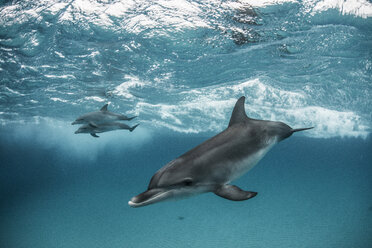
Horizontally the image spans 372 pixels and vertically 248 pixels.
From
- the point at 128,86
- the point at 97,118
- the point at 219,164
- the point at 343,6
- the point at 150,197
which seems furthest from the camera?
the point at 128,86

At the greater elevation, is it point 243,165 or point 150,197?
point 243,165

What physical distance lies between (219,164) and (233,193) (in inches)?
18.2

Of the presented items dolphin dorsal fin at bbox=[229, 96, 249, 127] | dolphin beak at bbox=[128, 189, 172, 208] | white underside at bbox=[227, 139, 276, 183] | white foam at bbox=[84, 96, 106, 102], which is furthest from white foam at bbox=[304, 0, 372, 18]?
white foam at bbox=[84, 96, 106, 102]

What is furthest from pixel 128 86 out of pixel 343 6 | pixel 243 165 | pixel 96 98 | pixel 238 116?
pixel 243 165

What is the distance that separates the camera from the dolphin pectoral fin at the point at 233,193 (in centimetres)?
299

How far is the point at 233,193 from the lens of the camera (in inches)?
123

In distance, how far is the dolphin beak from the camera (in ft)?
9.07

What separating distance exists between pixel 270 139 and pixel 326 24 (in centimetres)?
810

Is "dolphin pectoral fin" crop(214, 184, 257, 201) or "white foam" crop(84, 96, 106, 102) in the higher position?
"white foam" crop(84, 96, 106, 102)

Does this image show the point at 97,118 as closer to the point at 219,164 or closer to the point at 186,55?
the point at 219,164

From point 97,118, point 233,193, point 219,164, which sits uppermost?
point 97,118

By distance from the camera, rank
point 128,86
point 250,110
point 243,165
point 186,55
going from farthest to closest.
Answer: point 250,110 → point 128,86 → point 186,55 → point 243,165

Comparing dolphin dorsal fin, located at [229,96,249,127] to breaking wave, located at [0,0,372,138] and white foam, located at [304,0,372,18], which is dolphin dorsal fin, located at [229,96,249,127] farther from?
white foam, located at [304,0,372,18]

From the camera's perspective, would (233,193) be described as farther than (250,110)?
No
